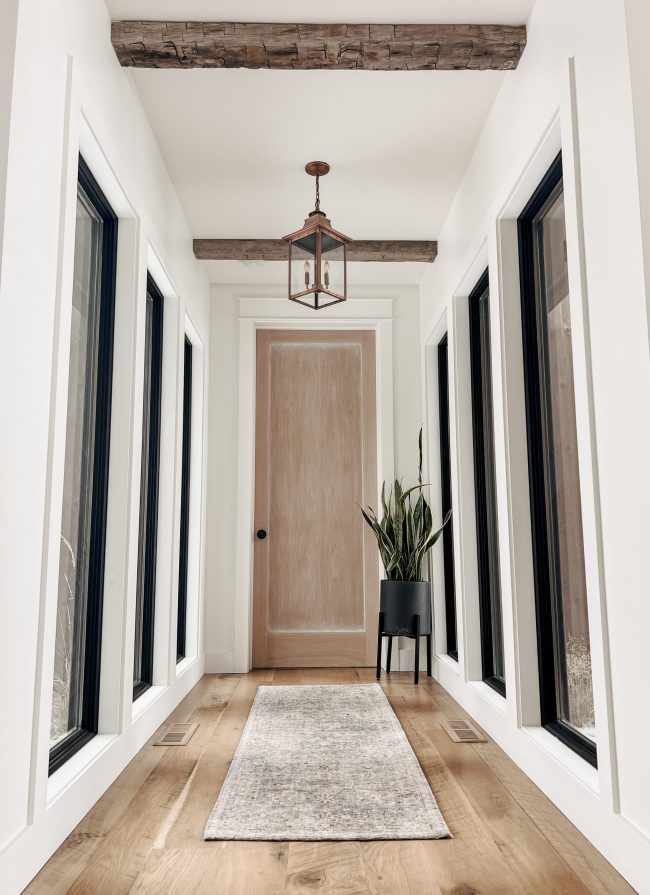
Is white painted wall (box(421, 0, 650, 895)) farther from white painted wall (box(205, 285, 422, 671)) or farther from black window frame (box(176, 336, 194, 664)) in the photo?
black window frame (box(176, 336, 194, 664))

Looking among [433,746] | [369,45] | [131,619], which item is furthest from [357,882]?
[369,45]

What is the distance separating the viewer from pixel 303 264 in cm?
354

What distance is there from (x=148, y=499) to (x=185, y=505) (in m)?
1.07

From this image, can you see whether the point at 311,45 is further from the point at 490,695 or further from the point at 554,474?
the point at 490,695

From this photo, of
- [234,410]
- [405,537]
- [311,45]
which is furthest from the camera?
[234,410]

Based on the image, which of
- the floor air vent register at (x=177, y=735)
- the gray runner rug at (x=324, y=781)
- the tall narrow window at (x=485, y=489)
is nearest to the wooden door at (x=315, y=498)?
the gray runner rug at (x=324, y=781)

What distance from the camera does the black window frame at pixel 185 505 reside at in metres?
4.41

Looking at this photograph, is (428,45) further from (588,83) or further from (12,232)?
(12,232)

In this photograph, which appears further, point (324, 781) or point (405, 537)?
point (405, 537)

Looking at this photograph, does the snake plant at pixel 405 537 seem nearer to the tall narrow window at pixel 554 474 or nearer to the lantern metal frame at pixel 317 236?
the lantern metal frame at pixel 317 236

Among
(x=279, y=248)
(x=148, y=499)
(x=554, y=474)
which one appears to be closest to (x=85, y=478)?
(x=148, y=499)

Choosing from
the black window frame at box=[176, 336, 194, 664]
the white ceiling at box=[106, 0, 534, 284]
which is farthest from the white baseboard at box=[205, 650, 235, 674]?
the white ceiling at box=[106, 0, 534, 284]

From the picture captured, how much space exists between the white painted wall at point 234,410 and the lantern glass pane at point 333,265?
149cm

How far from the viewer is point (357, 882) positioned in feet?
5.59
